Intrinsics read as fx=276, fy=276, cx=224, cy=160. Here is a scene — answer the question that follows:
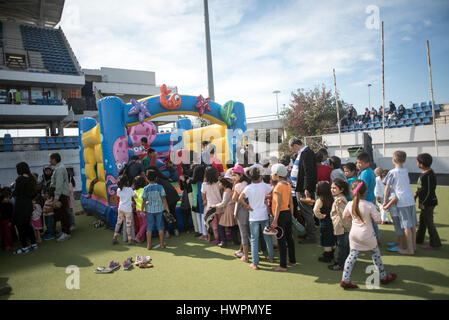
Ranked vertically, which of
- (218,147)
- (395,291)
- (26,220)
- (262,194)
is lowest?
(395,291)

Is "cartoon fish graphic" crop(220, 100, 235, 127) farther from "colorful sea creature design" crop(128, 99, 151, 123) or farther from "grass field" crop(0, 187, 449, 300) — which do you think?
"grass field" crop(0, 187, 449, 300)

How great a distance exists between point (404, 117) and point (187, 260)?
16233mm

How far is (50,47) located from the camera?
23.9 meters

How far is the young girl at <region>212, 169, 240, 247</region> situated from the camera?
4430 mm

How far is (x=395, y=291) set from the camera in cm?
293

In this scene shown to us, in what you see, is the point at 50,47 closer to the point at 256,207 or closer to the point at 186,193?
the point at 186,193

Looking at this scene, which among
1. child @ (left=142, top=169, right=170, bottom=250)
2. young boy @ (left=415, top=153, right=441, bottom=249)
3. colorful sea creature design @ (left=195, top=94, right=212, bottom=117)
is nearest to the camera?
young boy @ (left=415, top=153, right=441, bottom=249)

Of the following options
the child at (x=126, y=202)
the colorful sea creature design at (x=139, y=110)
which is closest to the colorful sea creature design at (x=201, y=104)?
the colorful sea creature design at (x=139, y=110)

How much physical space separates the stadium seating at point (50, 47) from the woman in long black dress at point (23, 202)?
1943cm

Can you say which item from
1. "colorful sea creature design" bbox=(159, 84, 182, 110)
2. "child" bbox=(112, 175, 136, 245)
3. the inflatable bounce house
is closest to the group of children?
the inflatable bounce house

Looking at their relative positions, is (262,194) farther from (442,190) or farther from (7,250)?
(442,190)

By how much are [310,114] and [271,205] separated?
56.4 ft

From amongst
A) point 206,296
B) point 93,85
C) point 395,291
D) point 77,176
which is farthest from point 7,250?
point 93,85

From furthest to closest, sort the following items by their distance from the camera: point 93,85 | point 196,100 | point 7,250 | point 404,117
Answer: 1. point 93,85
2. point 404,117
3. point 196,100
4. point 7,250
